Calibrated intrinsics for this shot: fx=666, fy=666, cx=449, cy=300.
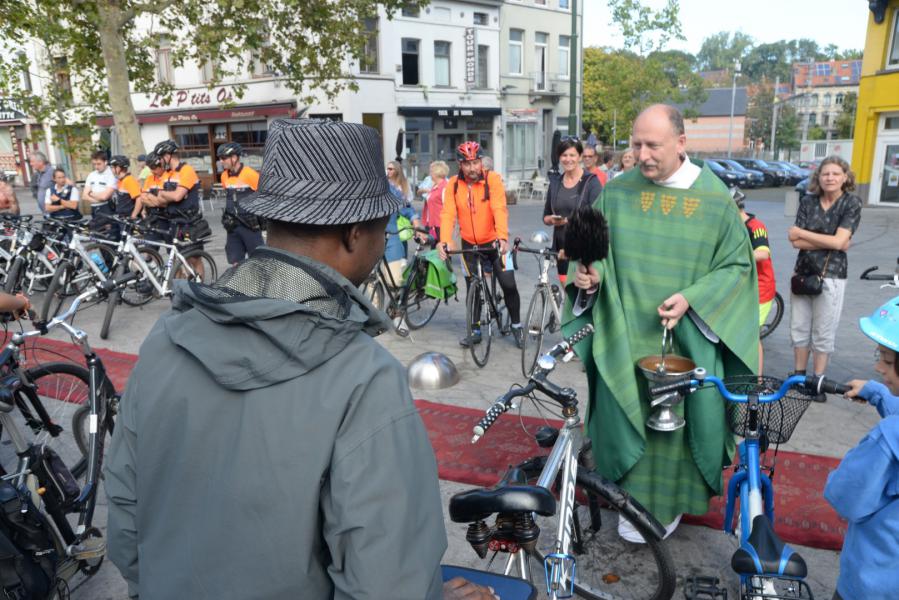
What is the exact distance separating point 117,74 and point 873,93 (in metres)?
20.4

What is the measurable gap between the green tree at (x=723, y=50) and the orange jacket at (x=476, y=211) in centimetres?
13223

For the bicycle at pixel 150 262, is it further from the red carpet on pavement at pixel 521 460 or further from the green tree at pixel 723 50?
the green tree at pixel 723 50

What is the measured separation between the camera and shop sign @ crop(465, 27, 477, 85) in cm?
2875

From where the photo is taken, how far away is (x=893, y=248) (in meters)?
12.6

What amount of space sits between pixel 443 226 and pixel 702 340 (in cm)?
374

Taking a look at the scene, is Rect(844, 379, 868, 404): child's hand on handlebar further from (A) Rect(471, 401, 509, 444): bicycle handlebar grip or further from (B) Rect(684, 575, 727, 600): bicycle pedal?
(A) Rect(471, 401, 509, 444): bicycle handlebar grip

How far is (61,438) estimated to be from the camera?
395 centimetres

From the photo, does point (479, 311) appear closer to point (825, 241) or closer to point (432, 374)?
point (432, 374)

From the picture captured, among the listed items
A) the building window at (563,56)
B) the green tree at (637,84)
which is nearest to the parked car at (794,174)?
the green tree at (637,84)

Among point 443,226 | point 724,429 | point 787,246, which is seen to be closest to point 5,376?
point 724,429

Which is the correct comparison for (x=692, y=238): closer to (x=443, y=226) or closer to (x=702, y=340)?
(x=702, y=340)

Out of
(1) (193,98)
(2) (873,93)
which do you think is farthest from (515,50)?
(2) (873,93)

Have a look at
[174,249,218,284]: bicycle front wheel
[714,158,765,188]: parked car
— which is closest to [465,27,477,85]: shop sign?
[714,158,765,188]: parked car

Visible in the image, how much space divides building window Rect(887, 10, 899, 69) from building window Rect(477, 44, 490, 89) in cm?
1587
